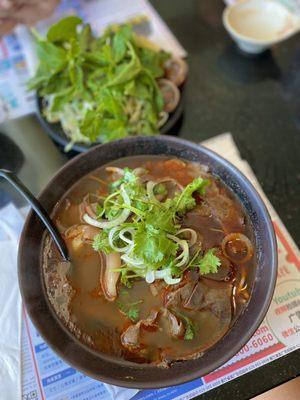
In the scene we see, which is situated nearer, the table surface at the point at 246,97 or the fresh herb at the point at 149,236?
the fresh herb at the point at 149,236

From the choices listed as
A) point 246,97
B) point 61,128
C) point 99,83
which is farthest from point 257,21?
point 61,128

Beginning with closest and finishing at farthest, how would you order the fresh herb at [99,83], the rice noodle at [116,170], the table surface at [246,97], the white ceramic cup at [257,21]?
the rice noodle at [116,170] < the fresh herb at [99,83] < the table surface at [246,97] < the white ceramic cup at [257,21]

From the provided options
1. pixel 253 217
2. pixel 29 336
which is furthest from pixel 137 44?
pixel 29 336

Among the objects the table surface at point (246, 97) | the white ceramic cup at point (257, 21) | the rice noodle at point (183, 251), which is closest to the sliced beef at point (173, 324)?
the rice noodle at point (183, 251)

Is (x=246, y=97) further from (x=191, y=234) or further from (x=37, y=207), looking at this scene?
(x=37, y=207)

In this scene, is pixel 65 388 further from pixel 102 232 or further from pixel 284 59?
pixel 284 59

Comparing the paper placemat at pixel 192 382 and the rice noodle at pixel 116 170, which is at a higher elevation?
the rice noodle at pixel 116 170

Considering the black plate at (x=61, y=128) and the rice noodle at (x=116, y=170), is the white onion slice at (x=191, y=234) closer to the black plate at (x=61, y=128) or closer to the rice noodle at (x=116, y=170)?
the rice noodle at (x=116, y=170)

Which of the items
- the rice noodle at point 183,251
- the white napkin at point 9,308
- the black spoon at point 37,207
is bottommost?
the white napkin at point 9,308
